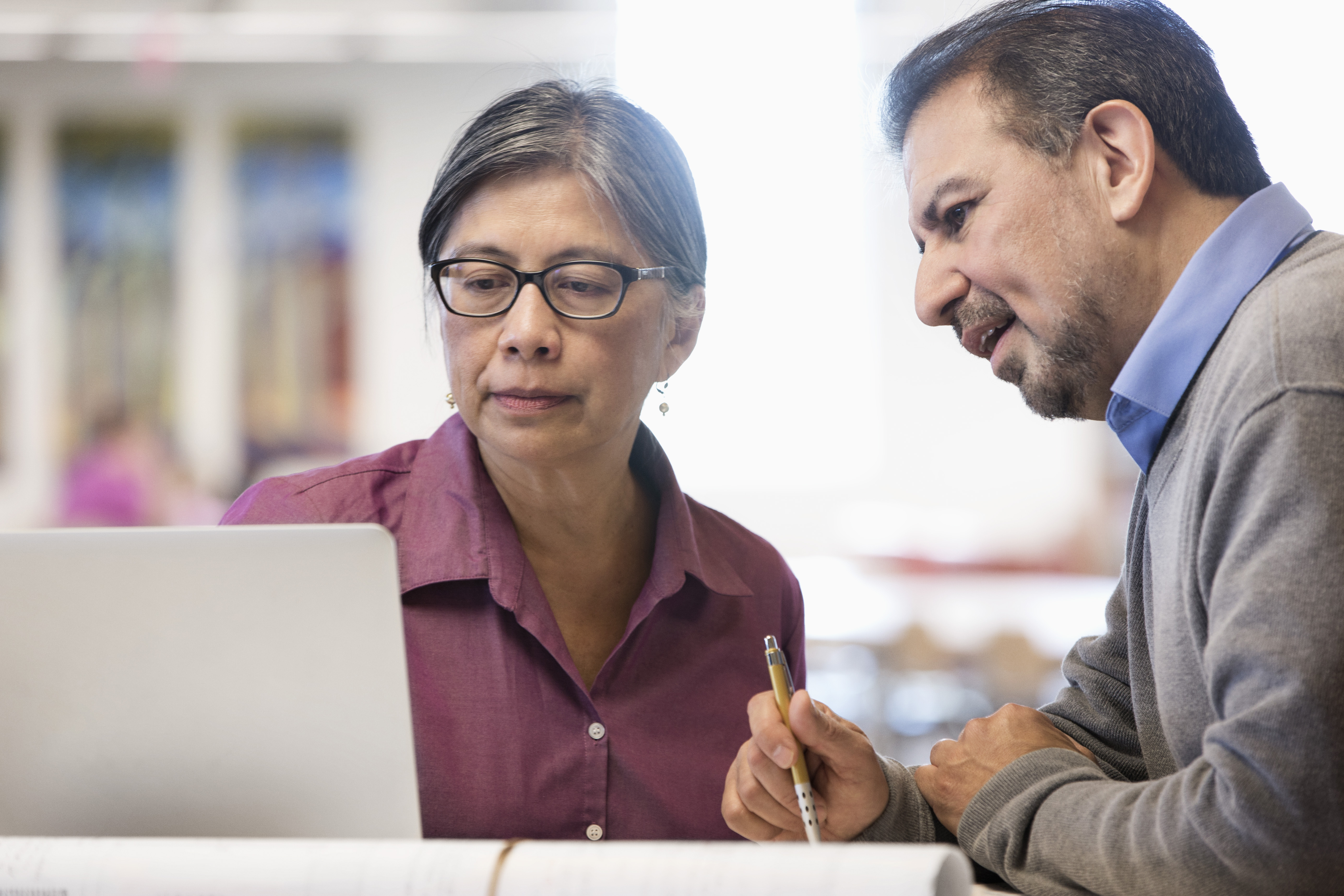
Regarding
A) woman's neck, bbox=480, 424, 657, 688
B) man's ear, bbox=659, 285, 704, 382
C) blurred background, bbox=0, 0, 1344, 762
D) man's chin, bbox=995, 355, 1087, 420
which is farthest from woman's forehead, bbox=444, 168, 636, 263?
blurred background, bbox=0, 0, 1344, 762

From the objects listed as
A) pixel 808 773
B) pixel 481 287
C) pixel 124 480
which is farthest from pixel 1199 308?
pixel 124 480

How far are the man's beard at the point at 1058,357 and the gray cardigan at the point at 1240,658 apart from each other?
0.54 ft

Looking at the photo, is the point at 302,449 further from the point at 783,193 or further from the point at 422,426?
the point at 783,193

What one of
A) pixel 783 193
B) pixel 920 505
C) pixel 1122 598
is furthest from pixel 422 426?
Result: pixel 1122 598

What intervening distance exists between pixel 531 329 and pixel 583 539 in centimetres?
35

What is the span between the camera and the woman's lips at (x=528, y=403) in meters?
1.33

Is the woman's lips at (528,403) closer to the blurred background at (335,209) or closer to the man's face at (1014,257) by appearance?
the man's face at (1014,257)

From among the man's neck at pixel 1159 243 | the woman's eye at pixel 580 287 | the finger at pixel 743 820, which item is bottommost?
the finger at pixel 743 820

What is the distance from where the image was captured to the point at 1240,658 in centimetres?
72

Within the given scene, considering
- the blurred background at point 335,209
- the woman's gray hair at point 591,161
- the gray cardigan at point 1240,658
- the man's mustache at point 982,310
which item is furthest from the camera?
the blurred background at point 335,209

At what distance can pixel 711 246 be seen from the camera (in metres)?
4.05

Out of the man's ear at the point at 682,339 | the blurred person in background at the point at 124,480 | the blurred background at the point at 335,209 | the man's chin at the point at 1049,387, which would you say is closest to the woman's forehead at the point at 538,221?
the man's ear at the point at 682,339

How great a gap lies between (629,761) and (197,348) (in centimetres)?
326

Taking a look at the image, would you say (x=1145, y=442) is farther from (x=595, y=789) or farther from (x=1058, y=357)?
(x=595, y=789)
